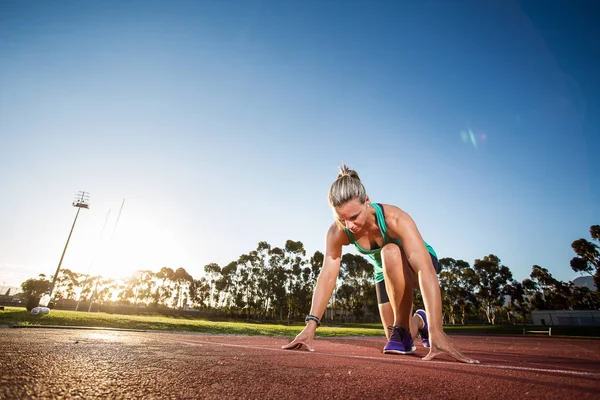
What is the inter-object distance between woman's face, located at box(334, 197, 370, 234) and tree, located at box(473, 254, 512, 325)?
7752 cm

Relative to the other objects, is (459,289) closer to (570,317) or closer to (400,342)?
(570,317)

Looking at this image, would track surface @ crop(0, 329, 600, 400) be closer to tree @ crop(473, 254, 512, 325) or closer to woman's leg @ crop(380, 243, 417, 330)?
woman's leg @ crop(380, 243, 417, 330)

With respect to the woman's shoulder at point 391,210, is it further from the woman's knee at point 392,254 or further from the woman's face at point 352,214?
the woman's knee at point 392,254

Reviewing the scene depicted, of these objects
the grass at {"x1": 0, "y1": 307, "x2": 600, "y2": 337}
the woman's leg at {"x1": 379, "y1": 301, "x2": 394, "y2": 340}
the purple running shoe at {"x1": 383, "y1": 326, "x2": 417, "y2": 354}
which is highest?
the woman's leg at {"x1": 379, "y1": 301, "x2": 394, "y2": 340}

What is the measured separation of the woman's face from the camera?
2.69m

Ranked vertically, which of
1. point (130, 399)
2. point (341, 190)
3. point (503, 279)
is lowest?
point (130, 399)

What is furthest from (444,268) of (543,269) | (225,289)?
(225,289)

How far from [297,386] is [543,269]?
92.5 m

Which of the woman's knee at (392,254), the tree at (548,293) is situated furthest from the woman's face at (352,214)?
the tree at (548,293)

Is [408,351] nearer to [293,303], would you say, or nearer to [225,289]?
[293,303]

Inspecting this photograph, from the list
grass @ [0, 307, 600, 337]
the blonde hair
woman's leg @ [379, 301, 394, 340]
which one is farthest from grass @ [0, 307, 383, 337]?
the blonde hair

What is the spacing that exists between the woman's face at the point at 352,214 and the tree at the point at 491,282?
7752 cm

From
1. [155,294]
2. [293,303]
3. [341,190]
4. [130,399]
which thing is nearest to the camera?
[130,399]

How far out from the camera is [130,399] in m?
1.26
